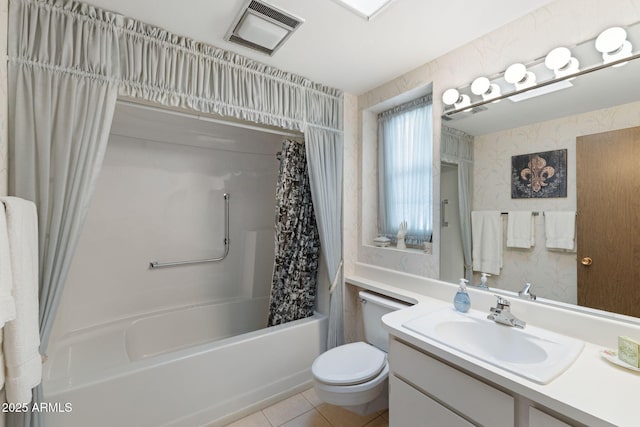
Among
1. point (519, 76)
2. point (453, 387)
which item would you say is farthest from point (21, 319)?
point (519, 76)

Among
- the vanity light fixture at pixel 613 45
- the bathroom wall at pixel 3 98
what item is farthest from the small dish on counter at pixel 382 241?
the bathroom wall at pixel 3 98

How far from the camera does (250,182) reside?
2863mm

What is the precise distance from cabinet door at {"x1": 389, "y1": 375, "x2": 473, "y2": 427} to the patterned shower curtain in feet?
3.44

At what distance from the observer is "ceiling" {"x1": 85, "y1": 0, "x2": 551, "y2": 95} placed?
1.29 meters

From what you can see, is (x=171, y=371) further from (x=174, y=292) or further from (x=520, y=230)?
(x=520, y=230)

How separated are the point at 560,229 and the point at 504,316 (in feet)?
1.62

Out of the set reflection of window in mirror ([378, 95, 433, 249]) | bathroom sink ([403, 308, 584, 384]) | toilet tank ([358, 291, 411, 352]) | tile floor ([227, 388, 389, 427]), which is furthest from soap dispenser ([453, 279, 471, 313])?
tile floor ([227, 388, 389, 427])

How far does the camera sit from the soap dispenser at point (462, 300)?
1424 mm

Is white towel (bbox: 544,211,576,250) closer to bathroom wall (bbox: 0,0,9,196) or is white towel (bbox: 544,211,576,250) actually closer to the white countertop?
the white countertop

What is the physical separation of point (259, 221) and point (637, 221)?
2.69 meters

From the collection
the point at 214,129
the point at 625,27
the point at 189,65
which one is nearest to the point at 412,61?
the point at 625,27

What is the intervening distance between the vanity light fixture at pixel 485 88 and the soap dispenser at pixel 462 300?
1051mm

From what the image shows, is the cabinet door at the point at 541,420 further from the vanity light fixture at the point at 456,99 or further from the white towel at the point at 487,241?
the vanity light fixture at the point at 456,99

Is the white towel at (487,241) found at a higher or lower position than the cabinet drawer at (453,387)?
higher
